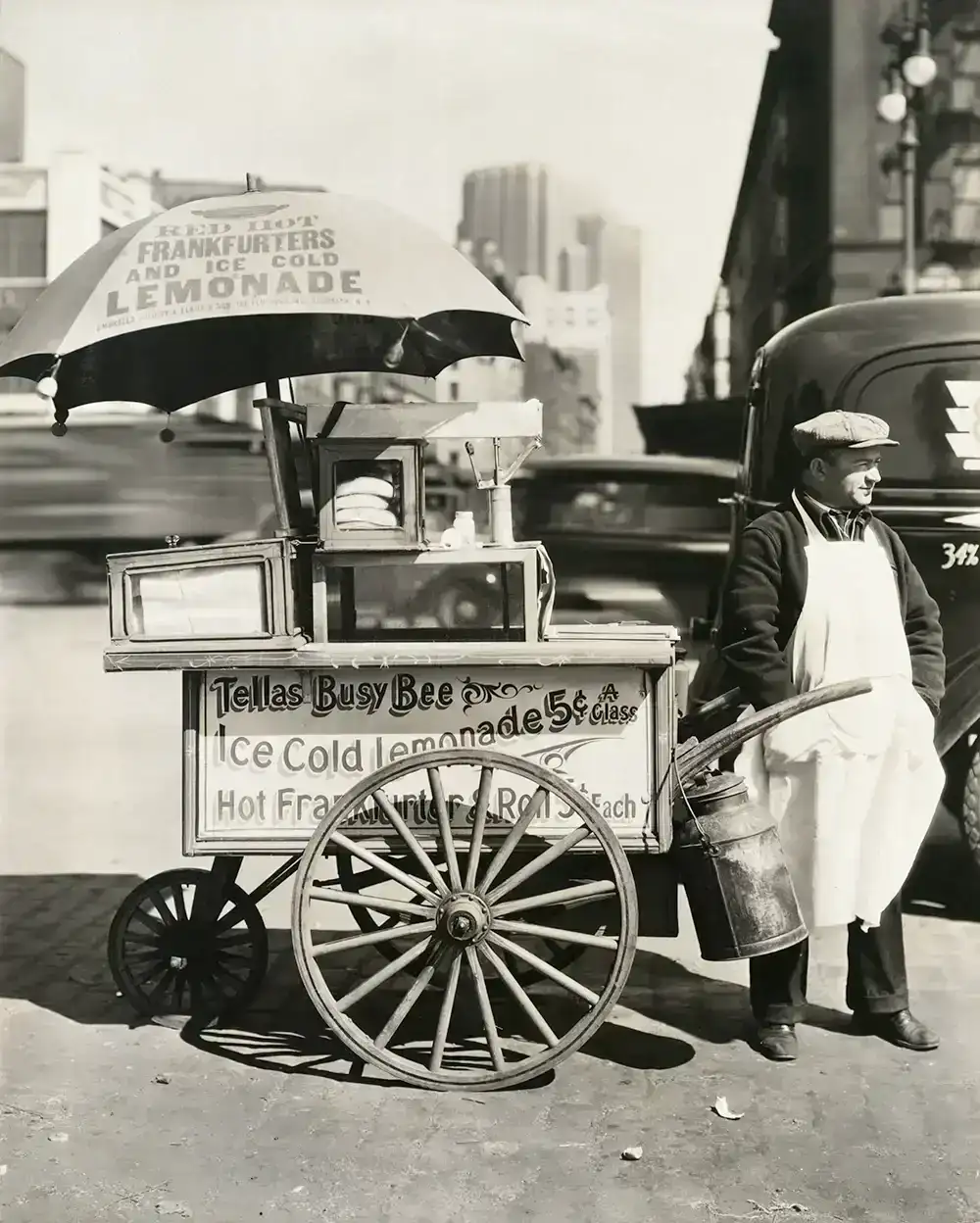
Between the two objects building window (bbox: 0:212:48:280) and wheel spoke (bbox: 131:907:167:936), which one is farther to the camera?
building window (bbox: 0:212:48:280)

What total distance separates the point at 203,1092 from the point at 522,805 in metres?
1.18

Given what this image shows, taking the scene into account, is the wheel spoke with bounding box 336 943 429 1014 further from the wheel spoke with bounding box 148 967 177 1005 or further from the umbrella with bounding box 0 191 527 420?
the umbrella with bounding box 0 191 527 420

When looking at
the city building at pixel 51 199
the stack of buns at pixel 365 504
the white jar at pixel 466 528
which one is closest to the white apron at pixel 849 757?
the white jar at pixel 466 528

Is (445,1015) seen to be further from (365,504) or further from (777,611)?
(777,611)

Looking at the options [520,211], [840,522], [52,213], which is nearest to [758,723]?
[840,522]

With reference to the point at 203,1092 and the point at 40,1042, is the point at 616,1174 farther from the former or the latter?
the point at 40,1042

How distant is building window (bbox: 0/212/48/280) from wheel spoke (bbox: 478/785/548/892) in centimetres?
279

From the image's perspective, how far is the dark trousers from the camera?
148 inches

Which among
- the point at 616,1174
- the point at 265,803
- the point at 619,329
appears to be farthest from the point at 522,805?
the point at 619,329

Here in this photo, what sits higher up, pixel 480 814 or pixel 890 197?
pixel 890 197

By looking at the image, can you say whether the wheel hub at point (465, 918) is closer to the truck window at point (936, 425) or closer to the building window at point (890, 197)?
the truck window at point (936, 425)

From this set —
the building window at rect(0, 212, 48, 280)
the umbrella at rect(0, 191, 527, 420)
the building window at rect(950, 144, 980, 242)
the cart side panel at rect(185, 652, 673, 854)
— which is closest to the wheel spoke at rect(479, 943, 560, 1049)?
the cart side panel at rect(185, 652, 673, 854)

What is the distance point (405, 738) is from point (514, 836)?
0.43 meters

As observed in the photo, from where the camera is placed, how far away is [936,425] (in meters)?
4.54
